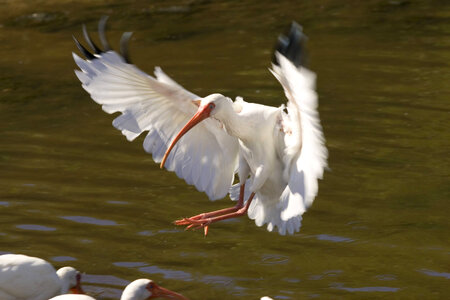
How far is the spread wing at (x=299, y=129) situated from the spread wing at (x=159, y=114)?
822 mm

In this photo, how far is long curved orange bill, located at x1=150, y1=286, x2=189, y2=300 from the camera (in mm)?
6137

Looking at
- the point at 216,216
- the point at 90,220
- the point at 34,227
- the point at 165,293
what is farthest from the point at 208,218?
the point at 34,227

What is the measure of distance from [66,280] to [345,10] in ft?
27.6

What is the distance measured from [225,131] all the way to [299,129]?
1.02 meters

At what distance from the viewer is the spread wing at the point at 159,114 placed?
6.38m

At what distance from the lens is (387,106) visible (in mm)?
10211

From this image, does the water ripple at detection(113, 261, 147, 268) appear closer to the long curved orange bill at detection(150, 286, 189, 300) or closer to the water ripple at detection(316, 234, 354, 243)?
the long curved orange bill at detection(150, 286, 189, 300)

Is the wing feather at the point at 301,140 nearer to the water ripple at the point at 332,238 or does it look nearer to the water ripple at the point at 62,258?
the water ripple at the point at 332,238

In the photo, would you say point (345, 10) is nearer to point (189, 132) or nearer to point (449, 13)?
point (449, 13)

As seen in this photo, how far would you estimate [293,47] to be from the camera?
5867mm

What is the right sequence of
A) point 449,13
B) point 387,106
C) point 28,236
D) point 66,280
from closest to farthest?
point 66,280 < point 28,236 < point 387,106 < point 449,13

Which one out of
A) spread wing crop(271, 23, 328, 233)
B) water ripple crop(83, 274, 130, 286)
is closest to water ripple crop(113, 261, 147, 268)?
water ripple crop(83, 274, 130, 286)

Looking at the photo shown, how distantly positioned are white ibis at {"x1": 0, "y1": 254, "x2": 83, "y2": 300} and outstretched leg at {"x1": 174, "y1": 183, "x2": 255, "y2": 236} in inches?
33.4

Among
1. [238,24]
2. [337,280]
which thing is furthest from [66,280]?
[238,24]
